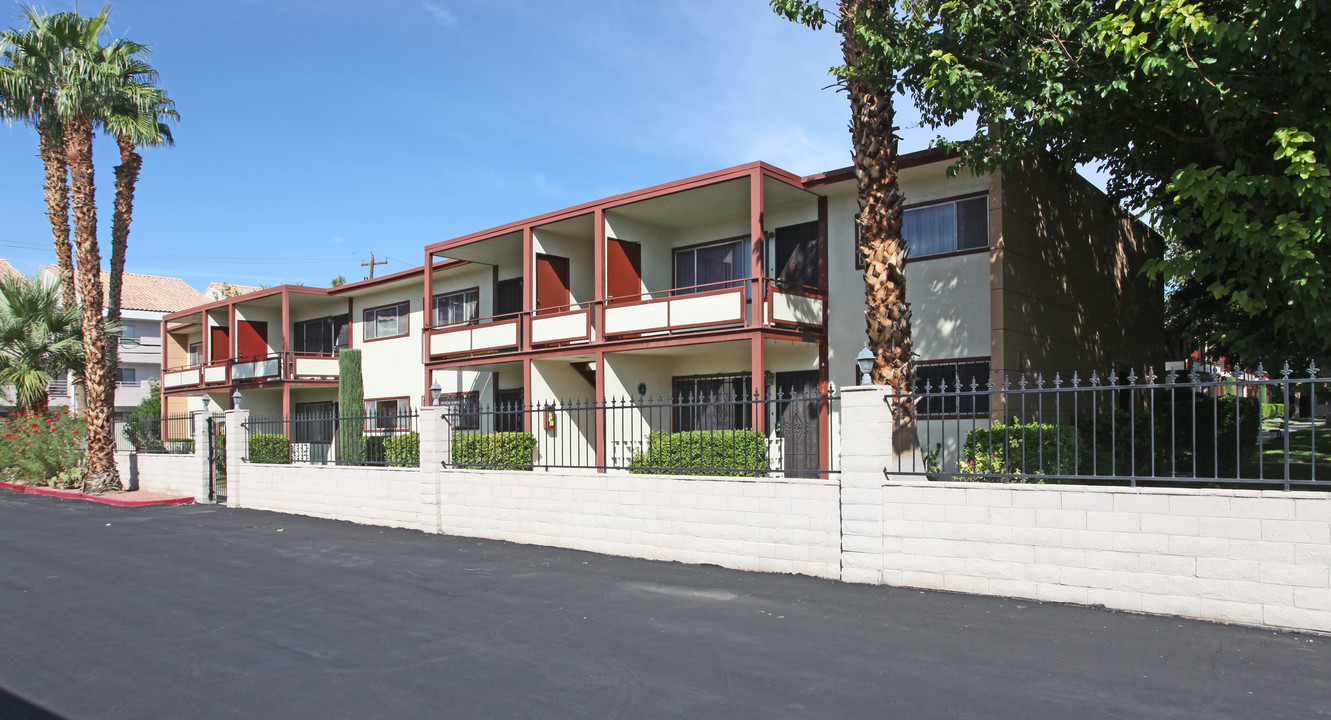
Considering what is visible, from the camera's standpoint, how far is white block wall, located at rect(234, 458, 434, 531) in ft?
44.7

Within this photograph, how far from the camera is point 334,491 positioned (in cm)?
1503

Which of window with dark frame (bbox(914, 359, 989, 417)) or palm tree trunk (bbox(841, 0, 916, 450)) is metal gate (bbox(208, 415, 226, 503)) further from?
window with dark frame (bbox(914, 359, 989, 417))

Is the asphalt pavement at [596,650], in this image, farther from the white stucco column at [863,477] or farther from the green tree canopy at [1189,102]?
the green tree canopy at [1189,102]

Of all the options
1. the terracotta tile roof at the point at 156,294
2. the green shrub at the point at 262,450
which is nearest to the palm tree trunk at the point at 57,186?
the green shrub at the point at 262,450

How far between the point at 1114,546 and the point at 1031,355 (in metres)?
7.94

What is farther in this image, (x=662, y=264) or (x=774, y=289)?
Answer: (x=662, y=264)

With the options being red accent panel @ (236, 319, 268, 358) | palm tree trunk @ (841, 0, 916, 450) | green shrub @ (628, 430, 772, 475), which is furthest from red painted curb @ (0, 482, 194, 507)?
palm tree trunk @ (841, 0, 916, 450)

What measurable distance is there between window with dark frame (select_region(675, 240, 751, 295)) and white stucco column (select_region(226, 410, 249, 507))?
31.2 feet

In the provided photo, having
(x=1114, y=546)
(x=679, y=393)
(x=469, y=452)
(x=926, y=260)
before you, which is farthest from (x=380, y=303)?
(x=1114, y=546)

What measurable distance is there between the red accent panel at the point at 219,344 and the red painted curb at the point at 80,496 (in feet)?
27.8

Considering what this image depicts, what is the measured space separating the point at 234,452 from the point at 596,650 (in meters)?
14.1

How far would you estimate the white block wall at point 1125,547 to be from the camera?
21.6 feet

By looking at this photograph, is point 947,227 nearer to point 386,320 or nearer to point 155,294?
point 386,320

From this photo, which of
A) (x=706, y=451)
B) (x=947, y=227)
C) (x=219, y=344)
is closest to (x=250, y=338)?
(x=219, y=344)
